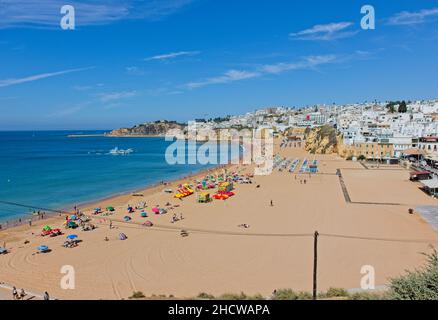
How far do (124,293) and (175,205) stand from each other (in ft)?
45.8

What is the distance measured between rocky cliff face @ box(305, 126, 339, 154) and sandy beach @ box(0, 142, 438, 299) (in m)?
36.3

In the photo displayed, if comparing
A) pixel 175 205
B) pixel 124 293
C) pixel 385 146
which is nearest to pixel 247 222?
pixel 175 205

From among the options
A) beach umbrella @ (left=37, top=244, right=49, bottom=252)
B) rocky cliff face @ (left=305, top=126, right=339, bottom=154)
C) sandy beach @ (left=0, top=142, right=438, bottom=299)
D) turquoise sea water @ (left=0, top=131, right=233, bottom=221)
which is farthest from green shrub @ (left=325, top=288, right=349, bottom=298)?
rocky cliff face @ (left=305, top=126, right=339, bottom=154)

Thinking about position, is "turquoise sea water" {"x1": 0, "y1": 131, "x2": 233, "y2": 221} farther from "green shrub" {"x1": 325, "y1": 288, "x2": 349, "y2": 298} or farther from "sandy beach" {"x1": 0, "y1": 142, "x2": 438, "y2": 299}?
"green shrub" {"x1": 325, "y1": 288, "x2": 349, "y2": 298}

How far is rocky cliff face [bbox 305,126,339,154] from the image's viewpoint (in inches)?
2436

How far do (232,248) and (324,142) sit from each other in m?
52.5

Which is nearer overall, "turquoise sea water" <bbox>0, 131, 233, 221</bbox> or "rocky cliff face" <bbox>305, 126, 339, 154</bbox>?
"turquoise sea water" <bbox>0, 131, 233, 221</bbox>

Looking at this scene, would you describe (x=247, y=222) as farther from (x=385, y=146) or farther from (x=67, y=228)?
(x=385, y=146)

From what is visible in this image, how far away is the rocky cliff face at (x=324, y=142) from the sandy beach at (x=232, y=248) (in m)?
36.3
